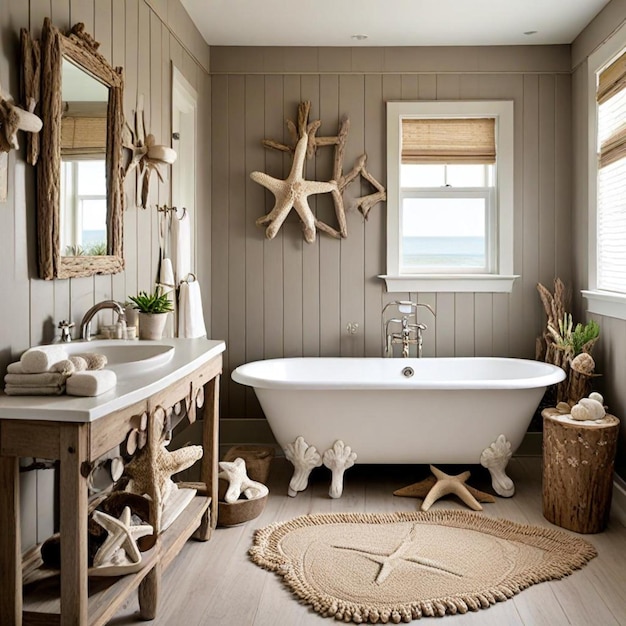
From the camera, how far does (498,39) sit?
4375 millimetres

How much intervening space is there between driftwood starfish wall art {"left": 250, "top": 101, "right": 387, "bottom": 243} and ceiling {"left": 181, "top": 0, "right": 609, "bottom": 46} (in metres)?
0.49

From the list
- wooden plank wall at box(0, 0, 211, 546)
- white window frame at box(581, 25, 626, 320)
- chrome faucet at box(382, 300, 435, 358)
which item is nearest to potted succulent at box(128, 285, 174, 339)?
wooden plank wall at box(0, 0, 211, 546)

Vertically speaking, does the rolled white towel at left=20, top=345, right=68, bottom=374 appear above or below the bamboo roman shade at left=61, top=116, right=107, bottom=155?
below

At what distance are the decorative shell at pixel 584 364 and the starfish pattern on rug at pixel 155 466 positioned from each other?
2.25 m

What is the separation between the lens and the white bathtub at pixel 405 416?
11.6 ft

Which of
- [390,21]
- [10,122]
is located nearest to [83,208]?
[10,122]

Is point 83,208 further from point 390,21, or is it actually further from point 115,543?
point 390,21

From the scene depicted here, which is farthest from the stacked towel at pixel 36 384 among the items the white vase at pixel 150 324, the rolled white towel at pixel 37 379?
the white vase at pixel 150 324

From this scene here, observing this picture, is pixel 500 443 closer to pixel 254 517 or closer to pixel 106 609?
pixel 254 517

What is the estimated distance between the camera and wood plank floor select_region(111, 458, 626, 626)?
2420mm

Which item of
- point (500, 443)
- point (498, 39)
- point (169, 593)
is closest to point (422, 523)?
point (500, 443)

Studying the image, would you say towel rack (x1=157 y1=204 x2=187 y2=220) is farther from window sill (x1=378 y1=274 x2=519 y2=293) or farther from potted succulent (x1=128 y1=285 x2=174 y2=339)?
window sill (x1=378 y1=274 x2=519 y2=293)

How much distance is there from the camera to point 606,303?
380cm

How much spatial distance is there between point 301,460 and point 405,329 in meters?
1.18
